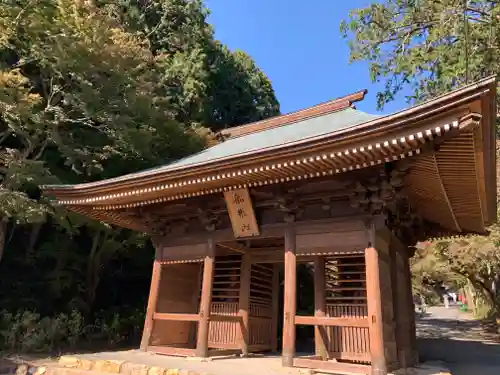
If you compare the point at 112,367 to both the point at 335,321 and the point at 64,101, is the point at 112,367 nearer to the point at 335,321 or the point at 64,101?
the point at 335,321

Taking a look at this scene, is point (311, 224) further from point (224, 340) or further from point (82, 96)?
point (82, 96)

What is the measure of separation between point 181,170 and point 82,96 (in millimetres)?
6501

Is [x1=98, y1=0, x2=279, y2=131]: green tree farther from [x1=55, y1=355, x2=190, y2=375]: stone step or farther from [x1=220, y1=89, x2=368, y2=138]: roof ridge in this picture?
[x1=55, y1=355, x2=190, y2=375]: stone step

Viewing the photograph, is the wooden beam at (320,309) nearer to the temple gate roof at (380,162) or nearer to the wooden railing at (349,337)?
the wooden railing at (349,337)

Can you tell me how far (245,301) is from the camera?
9562mm

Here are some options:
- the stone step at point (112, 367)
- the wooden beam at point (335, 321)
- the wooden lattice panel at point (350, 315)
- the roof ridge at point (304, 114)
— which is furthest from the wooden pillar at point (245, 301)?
the roof ridge at point (304, 114)

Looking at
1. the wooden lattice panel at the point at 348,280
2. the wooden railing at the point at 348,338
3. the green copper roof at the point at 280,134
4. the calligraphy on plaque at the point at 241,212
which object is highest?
the green copper roof at the point at 280,134

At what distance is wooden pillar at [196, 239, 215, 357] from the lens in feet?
27.2

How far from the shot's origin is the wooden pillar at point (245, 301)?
930 cm

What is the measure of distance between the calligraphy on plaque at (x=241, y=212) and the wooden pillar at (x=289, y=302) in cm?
80

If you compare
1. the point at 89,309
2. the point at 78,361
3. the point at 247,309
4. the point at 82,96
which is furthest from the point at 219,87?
the point at 78,361

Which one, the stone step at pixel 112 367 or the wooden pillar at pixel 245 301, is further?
the wooden pillar at pixel 245 301

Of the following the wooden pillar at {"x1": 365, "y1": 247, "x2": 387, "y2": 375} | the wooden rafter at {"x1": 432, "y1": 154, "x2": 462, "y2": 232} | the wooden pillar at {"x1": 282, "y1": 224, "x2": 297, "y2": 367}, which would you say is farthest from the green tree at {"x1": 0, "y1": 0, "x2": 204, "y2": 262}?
the wooden rafter at {"x1": 432, "y1": 154, "x2": 462, "y2": 232}

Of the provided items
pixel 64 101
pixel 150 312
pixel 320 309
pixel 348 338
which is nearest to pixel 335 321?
pixel 320 309
